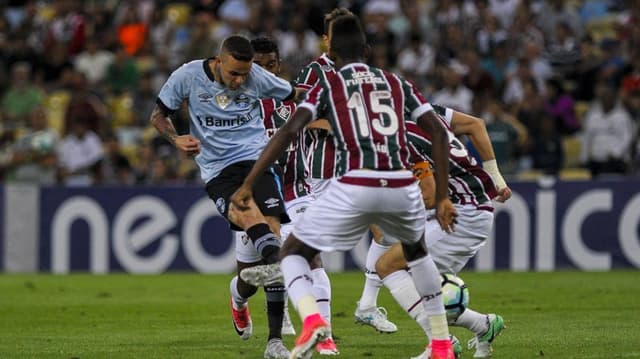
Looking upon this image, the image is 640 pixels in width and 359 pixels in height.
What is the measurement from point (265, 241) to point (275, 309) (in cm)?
68

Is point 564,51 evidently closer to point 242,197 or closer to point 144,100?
point 144,100

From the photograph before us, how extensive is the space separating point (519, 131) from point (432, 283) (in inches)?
486

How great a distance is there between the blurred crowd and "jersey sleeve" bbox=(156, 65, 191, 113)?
34.7ft

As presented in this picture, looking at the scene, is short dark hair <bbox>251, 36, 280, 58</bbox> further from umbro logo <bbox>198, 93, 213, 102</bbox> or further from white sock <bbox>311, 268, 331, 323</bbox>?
white sock <bbox>311, 268, 331, 323</bbox>

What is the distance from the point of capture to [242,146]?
10305 millimetres

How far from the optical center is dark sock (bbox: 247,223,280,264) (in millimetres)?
9469

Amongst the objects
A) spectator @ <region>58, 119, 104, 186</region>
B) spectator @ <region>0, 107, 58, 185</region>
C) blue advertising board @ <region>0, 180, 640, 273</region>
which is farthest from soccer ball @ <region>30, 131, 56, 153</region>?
blue advertising board @ <region>0, 180, 640, 273</region>

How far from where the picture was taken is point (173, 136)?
1003 cm

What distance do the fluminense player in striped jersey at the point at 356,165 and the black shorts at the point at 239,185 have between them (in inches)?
67.8

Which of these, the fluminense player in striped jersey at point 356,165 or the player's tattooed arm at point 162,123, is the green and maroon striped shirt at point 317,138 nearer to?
the player's tattooed arm at point 162,123

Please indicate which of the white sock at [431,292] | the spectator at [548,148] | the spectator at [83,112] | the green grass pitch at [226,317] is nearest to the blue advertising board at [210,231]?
the green grass pitch at [226,317]

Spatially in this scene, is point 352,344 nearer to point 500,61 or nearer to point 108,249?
point 108,249

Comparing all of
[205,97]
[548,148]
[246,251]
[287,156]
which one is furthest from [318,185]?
[548,148]

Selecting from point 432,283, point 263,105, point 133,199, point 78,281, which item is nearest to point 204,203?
point 133,199
